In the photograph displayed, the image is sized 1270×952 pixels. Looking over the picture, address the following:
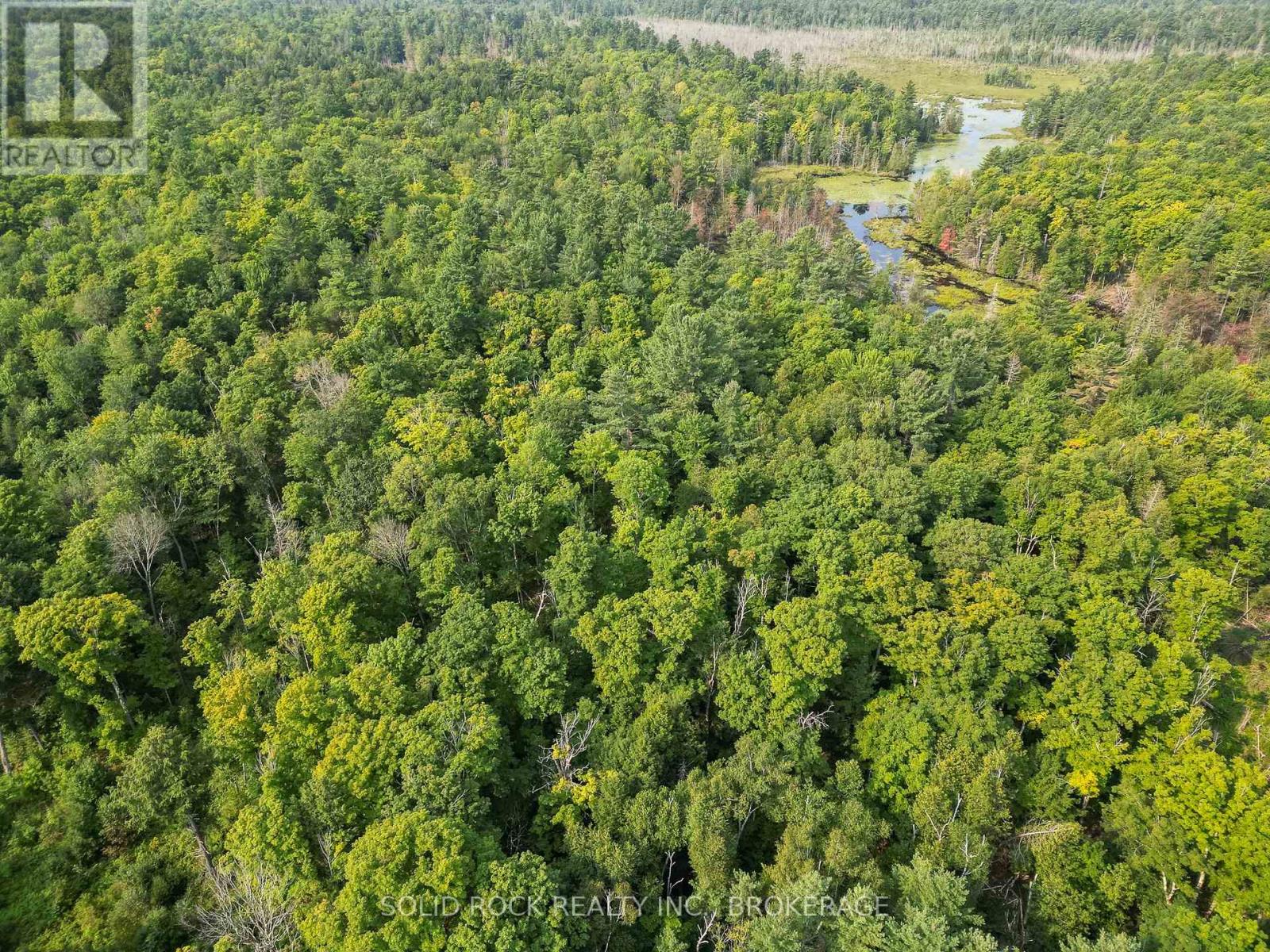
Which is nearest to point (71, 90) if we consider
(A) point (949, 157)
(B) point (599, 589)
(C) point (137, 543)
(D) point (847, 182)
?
(C) point (137, 543)

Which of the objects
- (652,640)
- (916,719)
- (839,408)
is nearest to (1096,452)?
(839,408)

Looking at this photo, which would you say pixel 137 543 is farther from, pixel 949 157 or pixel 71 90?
pixel 949 157

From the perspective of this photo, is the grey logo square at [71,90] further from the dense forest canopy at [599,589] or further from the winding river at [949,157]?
the winding river at [949,157]

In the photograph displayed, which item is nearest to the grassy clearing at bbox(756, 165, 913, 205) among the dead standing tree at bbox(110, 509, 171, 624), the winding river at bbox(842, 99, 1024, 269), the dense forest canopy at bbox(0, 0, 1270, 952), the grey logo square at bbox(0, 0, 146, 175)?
the winding river at bbox(842, 99, 1024, 269)

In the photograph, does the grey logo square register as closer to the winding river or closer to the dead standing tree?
the dead standing tree

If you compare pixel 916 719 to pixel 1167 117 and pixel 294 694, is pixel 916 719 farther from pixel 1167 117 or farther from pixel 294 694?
pixel 1167 117
